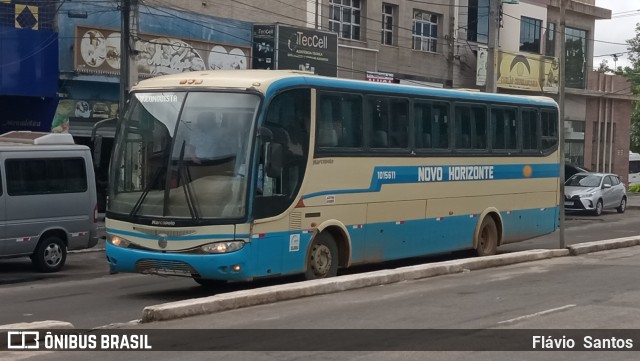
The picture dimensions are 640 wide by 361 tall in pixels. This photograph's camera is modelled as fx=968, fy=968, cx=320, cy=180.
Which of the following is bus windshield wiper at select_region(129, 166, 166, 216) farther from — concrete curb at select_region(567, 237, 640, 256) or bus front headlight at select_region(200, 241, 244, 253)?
concrete curb at select_region(567, 237, 640, 256)

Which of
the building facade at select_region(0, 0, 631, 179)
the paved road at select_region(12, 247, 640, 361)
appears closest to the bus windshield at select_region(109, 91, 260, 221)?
the paved road at select_region(12, 247, 640, 361)

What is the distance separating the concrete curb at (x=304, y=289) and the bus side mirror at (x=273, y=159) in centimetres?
169

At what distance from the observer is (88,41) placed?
27906 mm

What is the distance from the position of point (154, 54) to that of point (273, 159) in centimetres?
1642

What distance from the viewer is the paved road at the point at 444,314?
382 inches

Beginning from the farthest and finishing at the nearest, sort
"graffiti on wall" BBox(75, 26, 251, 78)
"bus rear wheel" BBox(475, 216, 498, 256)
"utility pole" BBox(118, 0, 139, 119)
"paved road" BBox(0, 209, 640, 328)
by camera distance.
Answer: "graffiti on wall" BBox(75, 26, 251, 78)
"utility pole" BBox(118, 0, 139, 119)
"bus rear wheel" BBox(475, 216, 498, 256)
"paved road" BBox(0, 209, 640, 328)

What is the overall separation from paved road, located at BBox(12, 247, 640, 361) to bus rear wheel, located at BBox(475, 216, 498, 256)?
3.18 meters

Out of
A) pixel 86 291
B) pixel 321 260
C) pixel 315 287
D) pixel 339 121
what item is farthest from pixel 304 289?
pixel 86 291

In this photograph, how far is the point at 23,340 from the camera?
10.1m

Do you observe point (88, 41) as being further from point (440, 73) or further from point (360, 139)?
point (440, 73)

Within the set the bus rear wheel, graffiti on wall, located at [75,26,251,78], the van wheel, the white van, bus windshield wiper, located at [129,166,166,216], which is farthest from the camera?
graffiti on wall, located at [75,26,251,78]

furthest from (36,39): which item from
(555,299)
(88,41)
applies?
(555,299)

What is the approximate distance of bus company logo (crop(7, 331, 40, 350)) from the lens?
10.0m

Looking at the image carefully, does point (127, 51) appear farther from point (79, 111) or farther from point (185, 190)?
point (185, 190)
